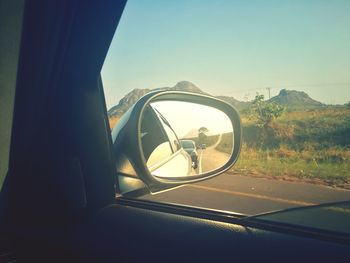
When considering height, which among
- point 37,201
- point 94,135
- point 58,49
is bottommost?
point 37,201

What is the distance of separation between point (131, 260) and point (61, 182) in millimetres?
539

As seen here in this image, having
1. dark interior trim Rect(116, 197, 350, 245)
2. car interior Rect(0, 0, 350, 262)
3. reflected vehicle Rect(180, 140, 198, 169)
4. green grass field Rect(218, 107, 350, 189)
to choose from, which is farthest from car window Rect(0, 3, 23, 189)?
green grass field Rect(218, 107, 350, 189)

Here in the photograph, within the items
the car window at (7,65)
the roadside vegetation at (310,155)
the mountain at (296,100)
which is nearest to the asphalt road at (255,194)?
the roadside vegetation at (310,155)

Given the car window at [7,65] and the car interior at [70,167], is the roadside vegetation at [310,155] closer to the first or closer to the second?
the car interior at [70,167]

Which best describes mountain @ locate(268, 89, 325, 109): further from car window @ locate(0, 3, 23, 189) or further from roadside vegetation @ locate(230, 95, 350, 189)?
car window @ locate(0, 3, 23, 189)

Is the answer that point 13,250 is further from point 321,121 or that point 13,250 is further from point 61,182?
point 321,121

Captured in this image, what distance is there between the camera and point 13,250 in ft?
5.52

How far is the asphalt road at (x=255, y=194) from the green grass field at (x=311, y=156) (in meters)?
0.32

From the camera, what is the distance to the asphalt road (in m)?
4.51

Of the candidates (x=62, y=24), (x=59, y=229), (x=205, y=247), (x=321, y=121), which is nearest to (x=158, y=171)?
(x=59, y=229)

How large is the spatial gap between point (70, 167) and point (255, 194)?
5350mm

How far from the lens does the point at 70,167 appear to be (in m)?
1.73

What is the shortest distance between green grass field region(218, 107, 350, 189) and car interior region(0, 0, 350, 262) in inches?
110

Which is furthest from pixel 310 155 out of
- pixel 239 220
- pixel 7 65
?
pixel 7 65
